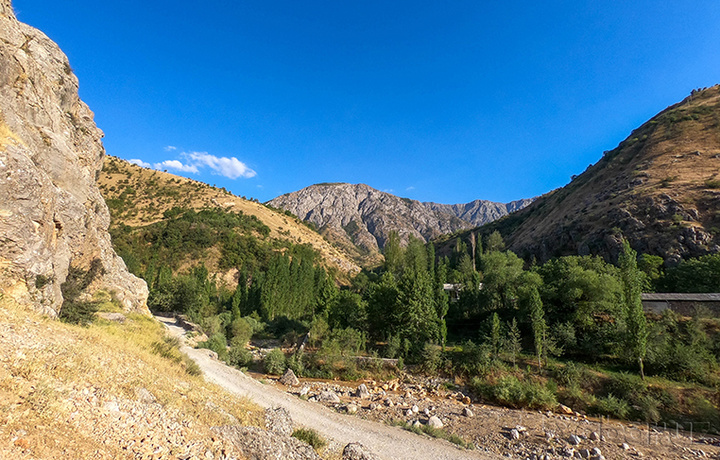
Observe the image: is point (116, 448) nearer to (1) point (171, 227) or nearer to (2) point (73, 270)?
(2) point (73, 270)

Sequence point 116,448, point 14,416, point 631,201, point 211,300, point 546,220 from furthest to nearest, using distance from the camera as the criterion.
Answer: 1. point 546,220
2. point 631,201
3. point 211,300
4. point 116,448
5. point 14,416

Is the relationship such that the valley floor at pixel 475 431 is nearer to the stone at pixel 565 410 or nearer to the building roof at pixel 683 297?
the stone at pixel 565 410

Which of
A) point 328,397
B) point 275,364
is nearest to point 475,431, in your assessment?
point 328,397

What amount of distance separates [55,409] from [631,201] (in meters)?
75.8

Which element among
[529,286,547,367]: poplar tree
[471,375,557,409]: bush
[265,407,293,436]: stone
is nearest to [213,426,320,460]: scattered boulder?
[265,407,293,436]: stone

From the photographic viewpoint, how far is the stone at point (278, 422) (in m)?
8.39

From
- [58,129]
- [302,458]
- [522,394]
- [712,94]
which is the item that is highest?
[712,94]

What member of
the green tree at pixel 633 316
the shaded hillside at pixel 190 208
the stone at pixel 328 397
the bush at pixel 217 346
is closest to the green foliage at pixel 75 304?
the bush at pixel 217 346

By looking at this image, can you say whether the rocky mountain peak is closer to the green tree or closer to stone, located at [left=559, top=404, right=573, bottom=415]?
stone, located at [left=559, top=404, right=573, bottom=415]

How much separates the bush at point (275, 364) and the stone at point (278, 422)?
16.3 m

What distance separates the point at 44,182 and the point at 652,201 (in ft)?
248

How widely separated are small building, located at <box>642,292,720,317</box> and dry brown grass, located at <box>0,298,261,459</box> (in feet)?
118

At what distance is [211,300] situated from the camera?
1999 inches

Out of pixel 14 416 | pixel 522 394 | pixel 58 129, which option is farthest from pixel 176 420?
pixel 58 129
